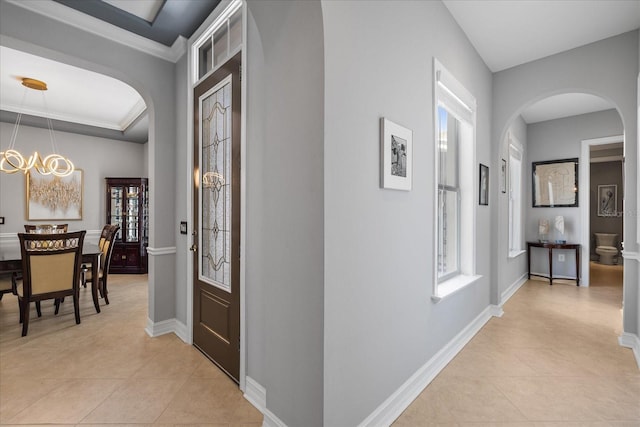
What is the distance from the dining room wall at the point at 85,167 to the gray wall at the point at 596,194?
36.8 ft

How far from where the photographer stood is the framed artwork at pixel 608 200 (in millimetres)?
7520

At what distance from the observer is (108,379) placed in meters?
2.23

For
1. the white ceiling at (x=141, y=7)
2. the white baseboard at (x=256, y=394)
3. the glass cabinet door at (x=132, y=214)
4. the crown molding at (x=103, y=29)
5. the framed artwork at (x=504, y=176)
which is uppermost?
the white ceiling at (x=141, y=7)

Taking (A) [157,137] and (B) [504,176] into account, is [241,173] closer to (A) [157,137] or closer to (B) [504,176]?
(A) [157,137]

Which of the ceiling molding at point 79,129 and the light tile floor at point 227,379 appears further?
the ceiling molding at point 79,129

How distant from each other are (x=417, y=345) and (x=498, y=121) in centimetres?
297

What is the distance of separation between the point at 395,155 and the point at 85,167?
6.73 m

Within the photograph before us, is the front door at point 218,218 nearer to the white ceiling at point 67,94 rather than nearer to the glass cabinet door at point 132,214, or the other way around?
the white ceiling at point 67,94

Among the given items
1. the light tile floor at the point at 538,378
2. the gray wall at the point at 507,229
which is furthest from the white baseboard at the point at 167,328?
the gray wall at the point at 507,229

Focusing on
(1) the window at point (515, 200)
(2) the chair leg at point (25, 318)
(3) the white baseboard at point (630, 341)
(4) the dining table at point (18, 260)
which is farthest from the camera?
(1) the window at point (515, 200)

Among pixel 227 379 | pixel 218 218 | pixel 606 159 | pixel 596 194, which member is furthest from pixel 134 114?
pixel 596 194

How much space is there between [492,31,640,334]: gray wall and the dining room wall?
7.01 meters

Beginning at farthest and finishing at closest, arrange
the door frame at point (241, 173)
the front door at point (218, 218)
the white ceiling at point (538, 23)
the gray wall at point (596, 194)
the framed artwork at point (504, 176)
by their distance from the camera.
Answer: the gray wall at point (596, 194) < the framed artwork at point (504, 176) < the white ceiling at point (538, 23) < the front door at point (218, 218) < the door frame at point (241, 173)

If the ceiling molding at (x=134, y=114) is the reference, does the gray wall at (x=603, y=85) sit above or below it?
below
